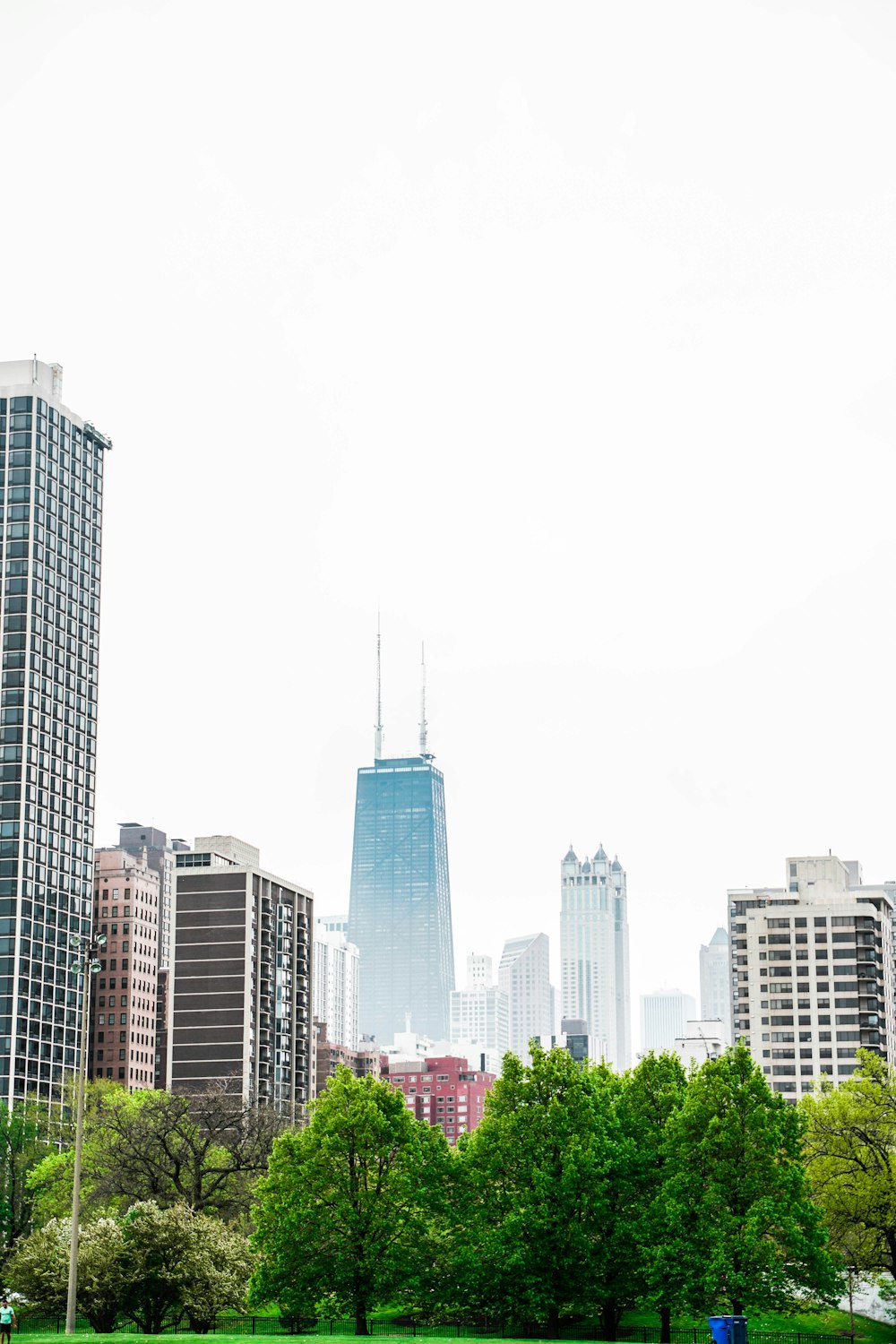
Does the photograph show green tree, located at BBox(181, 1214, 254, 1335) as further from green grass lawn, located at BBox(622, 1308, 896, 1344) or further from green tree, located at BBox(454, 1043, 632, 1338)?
green grass lawn, located at BBox(622, 1308, 896, 1344)

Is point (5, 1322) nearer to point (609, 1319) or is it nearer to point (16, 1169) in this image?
point (609, 1319)

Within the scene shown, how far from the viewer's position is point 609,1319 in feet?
284

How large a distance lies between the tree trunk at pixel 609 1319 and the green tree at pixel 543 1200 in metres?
0.26

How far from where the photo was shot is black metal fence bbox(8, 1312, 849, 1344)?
85375 millimetres

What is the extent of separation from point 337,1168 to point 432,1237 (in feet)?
19.5

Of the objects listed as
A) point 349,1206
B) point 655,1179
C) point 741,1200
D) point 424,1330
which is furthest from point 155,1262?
point 741,1200

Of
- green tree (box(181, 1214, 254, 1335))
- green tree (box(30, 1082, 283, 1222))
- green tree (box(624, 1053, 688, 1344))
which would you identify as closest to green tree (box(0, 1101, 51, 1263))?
green tree (box(30, 1082, 283, 1222))

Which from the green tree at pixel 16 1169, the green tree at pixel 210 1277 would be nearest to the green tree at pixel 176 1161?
the green tree at pixel 16 1169

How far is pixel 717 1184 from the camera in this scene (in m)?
83.9

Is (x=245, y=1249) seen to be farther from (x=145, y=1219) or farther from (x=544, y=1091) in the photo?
(x=544, y=1091)

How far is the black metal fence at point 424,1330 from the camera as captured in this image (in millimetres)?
85375

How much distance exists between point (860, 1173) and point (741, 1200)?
1014 centimetres

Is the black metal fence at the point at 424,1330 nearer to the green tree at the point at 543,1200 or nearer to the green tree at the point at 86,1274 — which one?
the green tree at the point at 86,1274

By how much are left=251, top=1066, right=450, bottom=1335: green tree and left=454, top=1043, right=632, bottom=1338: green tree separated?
8.40ft
